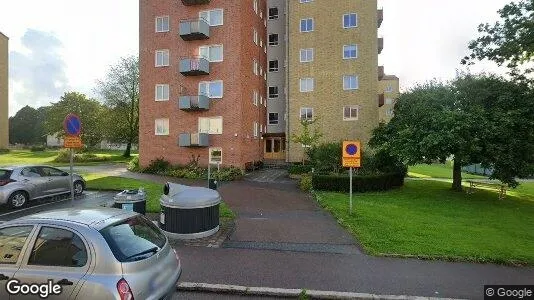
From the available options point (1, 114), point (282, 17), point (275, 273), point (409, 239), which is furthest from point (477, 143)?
point (1, 114)

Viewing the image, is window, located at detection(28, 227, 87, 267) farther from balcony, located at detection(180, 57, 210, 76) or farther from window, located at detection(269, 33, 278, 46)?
window, located at detection(269, 33, 278, 46)

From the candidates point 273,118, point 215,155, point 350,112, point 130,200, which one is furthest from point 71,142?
point 273,118

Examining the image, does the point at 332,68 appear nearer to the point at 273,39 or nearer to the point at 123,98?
the point at 273,39

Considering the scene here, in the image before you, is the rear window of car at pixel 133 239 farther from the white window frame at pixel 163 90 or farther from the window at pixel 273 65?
the window at pixel 273 65

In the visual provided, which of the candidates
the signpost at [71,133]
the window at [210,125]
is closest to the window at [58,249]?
the signpost at [71,133]

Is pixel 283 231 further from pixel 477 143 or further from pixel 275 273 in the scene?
pixel 477 143

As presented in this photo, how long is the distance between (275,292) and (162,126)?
25602 millimetres

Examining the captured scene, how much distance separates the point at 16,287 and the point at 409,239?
862 centimetres

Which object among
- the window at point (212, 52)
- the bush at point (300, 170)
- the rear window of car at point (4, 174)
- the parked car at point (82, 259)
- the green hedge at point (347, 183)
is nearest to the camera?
the parked car at point (82, 259)

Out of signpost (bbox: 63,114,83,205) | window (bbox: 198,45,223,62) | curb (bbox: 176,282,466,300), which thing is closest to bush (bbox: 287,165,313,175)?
window (bbox: 198,45,223,62)

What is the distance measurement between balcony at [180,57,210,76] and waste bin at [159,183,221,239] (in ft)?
65.5

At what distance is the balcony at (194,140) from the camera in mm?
27266

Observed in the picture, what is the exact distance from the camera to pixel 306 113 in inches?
1266

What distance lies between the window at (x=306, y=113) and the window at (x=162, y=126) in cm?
1215
